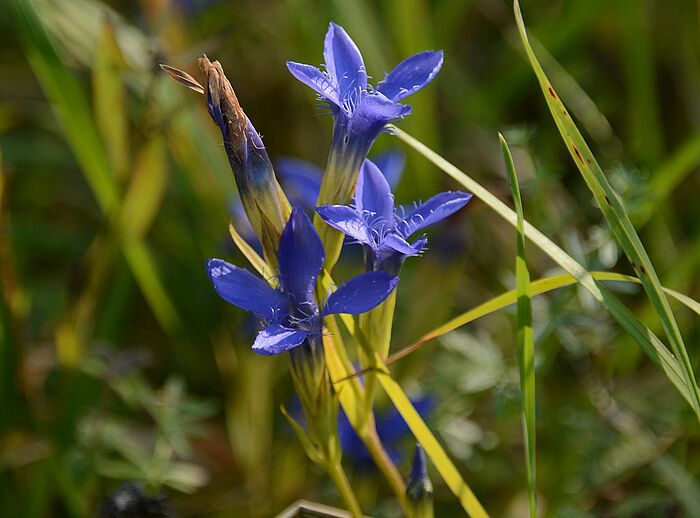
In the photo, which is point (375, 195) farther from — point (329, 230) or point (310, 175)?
point (310, 175)

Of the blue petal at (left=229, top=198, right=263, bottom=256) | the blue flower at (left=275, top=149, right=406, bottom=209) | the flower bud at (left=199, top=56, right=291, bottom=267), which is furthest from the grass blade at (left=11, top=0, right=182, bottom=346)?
Result: the flower bud at (left=199, top=56, right=291, bottom=267)

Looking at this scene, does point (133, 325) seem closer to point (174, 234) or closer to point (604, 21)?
point (174, 234)

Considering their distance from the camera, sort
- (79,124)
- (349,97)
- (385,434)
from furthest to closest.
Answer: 1. (79,124)
2. (385,434)
3. (349,97)

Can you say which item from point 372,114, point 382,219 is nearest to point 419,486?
point 382,219

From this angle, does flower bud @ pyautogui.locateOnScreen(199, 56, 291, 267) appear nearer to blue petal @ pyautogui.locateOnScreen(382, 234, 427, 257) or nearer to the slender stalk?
blue petal @ pyautogui.locateOnScreen(382, 234, 427, 257)

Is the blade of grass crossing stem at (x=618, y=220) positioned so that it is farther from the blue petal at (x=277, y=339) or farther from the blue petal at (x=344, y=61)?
the blue petal at (x=277, y=339)

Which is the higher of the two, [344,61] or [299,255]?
[344,61]
